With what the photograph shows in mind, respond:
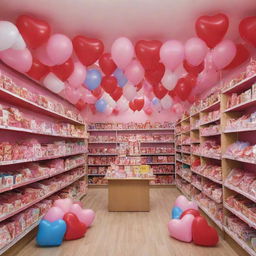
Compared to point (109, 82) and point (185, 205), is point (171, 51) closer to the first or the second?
point (109, 82)

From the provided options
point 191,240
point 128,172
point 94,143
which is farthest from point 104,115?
point 191,240

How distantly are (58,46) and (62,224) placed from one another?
244 cm

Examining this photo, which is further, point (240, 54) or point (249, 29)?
point (240, 54)

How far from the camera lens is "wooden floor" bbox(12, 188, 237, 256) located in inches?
129

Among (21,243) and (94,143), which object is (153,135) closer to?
(94,143)

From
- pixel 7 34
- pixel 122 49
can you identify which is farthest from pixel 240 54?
pixel 7 34

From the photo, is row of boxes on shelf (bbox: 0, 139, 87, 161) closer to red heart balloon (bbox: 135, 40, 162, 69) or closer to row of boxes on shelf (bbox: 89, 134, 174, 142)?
red heart balloon (bbox: 135, 40, 162, 69)

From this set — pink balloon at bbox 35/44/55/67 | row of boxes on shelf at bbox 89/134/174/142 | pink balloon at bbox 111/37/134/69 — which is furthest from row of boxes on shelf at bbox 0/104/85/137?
row of boxes on shelf at bbox 89/134/174/142

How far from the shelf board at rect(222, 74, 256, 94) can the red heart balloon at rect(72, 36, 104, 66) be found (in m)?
1.95

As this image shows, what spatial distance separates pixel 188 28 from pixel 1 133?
3.24 m

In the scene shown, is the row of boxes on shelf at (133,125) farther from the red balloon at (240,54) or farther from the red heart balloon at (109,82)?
the red balloon at (240,54)

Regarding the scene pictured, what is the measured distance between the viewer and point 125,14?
326 cm

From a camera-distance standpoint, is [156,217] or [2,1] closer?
[2,1]

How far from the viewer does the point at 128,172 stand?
211 inches
